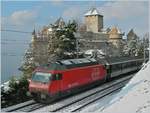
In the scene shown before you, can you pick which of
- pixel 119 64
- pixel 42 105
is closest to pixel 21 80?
pixel 42 105

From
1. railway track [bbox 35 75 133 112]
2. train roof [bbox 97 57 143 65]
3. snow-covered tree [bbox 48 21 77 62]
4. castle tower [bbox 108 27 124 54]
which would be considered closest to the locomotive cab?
railway track [bbox 35 75 133 112]

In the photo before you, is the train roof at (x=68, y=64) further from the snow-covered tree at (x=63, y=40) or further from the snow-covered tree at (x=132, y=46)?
the snow-covered tree at (x=132, y=46)

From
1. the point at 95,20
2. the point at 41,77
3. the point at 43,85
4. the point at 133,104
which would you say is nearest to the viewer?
the point at 133,104

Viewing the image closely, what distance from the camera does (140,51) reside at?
5109 cm

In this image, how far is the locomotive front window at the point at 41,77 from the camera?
64.0 feet

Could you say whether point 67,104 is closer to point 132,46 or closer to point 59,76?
point 59,76

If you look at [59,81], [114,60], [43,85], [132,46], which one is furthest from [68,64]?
[132,46]

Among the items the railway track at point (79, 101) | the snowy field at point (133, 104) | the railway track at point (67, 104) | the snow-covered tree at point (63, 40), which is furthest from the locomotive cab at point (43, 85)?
the snow-covered tree at point (63, 40)

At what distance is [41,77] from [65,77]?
1.53 metres

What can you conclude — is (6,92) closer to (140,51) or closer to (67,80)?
(67,80)

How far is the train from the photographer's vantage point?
63.5ft

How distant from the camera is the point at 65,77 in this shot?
20.5 metres

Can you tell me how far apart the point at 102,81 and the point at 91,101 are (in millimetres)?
8311

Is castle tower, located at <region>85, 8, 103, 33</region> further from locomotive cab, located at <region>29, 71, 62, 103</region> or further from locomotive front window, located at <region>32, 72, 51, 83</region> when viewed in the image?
locomotive cab, located at <region>29, 71, 62, 103</region>
